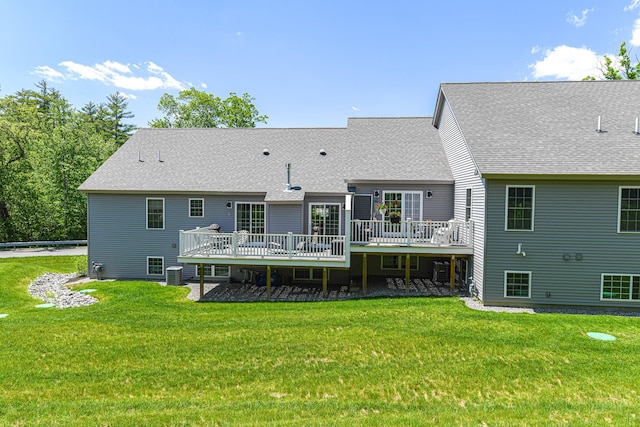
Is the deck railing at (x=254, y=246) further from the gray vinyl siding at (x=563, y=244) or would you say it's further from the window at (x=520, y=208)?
the window at (x=520, y=208)

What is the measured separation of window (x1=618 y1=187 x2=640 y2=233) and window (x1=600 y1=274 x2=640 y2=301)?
1.49 metres

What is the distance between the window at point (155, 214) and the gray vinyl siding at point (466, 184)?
41.4 ft

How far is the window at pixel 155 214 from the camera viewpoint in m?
15.1

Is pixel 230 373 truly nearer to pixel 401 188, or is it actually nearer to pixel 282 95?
pixel 401 188

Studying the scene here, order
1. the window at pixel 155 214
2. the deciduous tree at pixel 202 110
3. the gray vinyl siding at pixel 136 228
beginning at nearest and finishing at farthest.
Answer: the gray vinyl siding at pixel 136 228, the window at pixel 155 214, the deciduous tree at pixel 202 110

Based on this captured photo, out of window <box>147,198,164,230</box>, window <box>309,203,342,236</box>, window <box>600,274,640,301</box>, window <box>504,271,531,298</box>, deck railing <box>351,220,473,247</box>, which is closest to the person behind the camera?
window <box>600,274,640,301</box>

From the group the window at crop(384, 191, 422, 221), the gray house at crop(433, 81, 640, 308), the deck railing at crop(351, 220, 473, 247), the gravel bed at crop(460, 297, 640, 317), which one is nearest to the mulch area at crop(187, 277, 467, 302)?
the gravel bed at crop(460, 297, 640, 317)

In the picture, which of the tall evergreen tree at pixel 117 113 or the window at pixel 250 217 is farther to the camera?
the tall evergreen tree at pixel 117 113

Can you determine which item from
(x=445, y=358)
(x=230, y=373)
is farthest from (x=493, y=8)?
(x=230, y=373)

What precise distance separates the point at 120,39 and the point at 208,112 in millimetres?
14899

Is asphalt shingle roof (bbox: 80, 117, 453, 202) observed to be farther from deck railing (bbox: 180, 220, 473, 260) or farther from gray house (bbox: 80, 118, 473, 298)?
deck railing (bbox: 180, 220, 473, 260)

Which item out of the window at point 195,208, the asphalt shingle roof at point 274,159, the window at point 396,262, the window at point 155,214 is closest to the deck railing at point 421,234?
the window at point 396,262

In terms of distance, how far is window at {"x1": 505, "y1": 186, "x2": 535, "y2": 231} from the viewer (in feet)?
35.5

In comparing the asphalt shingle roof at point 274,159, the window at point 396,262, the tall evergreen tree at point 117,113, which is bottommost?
the window at point 396,262
